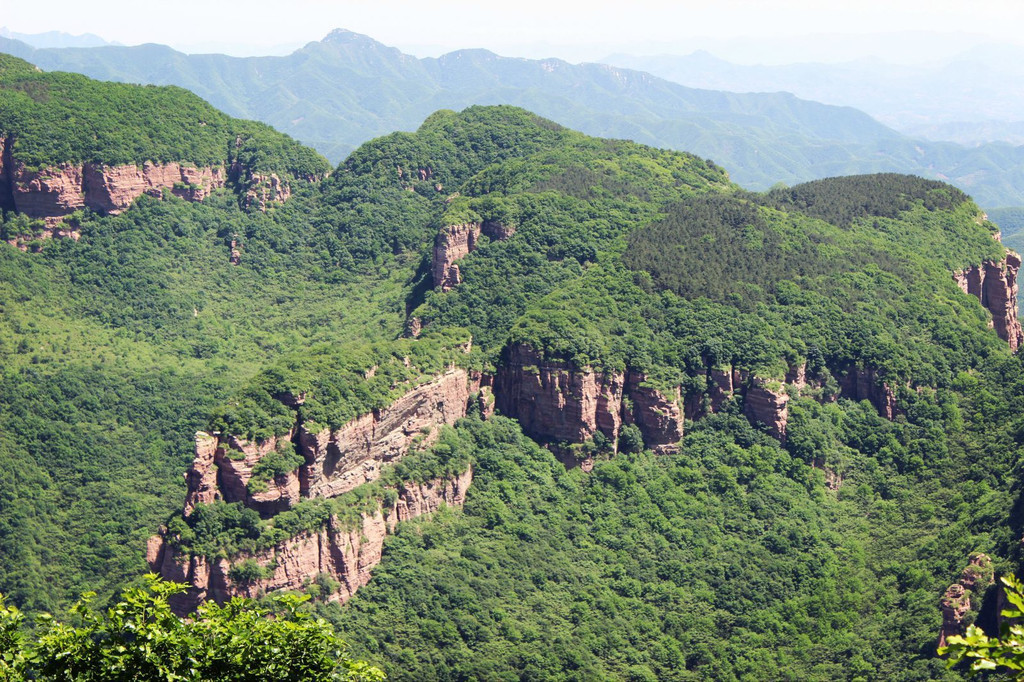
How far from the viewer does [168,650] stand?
2958 centimetres

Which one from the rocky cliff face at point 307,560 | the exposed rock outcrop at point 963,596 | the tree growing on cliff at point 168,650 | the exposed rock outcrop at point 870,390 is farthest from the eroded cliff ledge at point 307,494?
the exposed rock outcrop at point 963,596

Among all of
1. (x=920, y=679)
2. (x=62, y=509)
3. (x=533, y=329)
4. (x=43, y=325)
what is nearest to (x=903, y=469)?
(x=920, y=679)

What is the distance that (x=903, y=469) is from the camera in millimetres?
73250

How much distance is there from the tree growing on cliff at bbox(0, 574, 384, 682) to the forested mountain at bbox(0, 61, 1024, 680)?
88.8 ft

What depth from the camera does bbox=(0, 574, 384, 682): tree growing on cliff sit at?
29.2m

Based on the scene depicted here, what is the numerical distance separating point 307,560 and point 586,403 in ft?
67.6

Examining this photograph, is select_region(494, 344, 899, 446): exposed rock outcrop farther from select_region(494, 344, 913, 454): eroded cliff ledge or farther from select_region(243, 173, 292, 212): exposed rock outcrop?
select_region(243, 173, 292, 212): exposed rock outcrop

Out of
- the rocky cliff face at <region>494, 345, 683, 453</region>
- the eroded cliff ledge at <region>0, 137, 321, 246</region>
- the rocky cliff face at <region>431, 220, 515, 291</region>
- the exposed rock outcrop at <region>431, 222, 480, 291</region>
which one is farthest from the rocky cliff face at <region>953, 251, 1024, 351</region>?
the eroded cliff ledge at <region>0, 137, 321, 246</region>

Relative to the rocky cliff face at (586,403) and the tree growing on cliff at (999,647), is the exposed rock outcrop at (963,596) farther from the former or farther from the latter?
the tree growing on cliff at (999,647)

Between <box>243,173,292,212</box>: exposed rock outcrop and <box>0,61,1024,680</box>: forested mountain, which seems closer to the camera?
<box>0,61,1024,680</box>: forested mountain

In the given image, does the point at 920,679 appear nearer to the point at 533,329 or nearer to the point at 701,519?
the point at 701,519

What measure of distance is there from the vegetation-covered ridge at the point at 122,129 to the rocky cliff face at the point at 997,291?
63534mm

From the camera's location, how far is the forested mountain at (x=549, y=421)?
61.1m

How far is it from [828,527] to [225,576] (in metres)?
34.2
